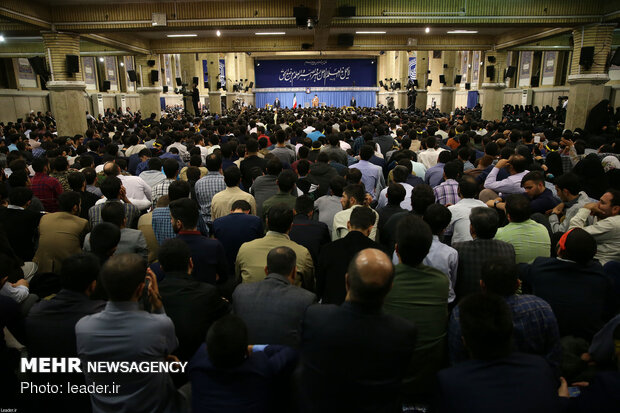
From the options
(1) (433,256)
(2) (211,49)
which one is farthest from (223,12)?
(1) (433,256)

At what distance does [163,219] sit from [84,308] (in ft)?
5.19

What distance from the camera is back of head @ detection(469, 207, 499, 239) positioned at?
2895 millimetres

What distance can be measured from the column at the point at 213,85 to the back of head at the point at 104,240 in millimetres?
19512

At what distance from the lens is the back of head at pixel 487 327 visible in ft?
5.42

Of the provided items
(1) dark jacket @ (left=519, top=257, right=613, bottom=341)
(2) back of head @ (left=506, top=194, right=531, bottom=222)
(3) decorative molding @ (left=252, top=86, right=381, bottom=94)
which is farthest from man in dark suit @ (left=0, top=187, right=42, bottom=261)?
(3) decorative molding @ (left=252, top=86, right=381, bottom=94)

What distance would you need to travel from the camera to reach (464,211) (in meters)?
3.73

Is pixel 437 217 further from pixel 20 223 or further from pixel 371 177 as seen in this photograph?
pixel 20 223

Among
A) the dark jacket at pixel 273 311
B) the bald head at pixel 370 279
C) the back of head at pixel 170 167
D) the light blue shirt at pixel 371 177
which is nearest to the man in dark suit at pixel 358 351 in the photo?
the bald head at pixel 370 279

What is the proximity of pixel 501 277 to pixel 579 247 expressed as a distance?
0.72 meters

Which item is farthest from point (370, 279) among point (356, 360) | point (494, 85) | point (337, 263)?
point (494, 85)

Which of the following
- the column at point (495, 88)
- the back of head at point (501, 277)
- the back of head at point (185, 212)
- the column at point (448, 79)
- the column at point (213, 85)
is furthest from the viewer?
the column at point (213, 85)

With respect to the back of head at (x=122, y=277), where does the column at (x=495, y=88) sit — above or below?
above

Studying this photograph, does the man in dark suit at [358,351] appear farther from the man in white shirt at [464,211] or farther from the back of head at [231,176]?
the back of head at [231,176]

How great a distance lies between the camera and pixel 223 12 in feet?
35.5
